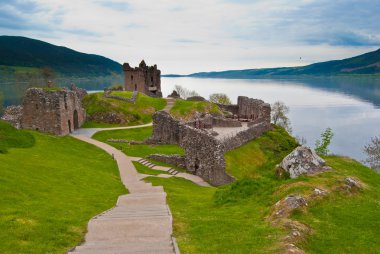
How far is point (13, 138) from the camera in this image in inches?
1480

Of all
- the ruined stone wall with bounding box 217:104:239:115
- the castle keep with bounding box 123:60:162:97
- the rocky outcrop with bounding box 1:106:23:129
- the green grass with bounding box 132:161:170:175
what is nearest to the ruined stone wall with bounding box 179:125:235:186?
the green grass with bounding box 132:161:170:175

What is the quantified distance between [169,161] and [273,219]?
95.0 ft

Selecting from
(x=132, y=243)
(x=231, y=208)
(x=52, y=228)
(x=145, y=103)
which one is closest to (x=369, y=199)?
(x=231, y=208)

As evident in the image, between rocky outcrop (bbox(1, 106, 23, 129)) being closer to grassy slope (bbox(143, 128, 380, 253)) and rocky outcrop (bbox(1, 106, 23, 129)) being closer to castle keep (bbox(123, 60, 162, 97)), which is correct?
grassy slope (bbox(143, 128, 380, 253))

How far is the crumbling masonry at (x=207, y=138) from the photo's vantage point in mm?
38312

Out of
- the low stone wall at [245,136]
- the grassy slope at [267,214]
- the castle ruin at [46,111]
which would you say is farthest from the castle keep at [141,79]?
the grassy slope at [267,214]

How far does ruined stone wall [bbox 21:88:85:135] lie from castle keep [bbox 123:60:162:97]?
2001 inches

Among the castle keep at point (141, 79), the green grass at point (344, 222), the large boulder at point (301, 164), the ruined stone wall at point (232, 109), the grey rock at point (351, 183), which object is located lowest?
the ruined stone wall at point (232, 109)

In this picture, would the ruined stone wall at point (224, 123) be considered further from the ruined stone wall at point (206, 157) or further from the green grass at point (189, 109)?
the ruined stone wall at point (206, 157)

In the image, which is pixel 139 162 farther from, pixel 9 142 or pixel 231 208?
pixel 231 208

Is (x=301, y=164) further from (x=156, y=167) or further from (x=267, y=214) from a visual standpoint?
(x=156, y=167)

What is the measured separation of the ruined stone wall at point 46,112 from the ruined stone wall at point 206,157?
21597mm

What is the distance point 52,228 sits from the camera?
50.9 feet

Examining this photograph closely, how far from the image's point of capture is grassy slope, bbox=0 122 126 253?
14.3 m
